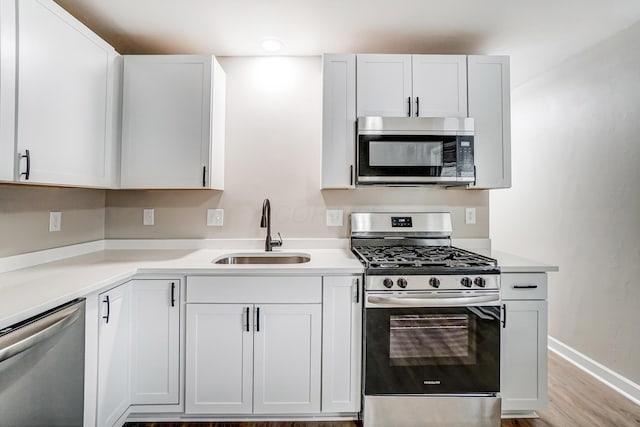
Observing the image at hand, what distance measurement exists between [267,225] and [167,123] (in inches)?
36.5

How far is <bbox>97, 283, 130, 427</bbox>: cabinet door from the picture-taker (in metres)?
1.52

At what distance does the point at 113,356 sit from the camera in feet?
5.28

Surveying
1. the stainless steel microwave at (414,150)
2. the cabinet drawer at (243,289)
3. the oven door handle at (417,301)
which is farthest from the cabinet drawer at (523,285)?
the cabinet drawer at (243,289)

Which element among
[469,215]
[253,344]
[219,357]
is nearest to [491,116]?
[469,215]

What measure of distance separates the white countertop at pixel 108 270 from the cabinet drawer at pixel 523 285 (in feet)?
2.72

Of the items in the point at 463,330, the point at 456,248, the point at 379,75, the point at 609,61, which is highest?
the point at 609,61

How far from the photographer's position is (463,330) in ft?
5.79

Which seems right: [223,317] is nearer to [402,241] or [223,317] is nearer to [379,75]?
[402,241]

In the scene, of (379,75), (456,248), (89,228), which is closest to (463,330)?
(456,248)

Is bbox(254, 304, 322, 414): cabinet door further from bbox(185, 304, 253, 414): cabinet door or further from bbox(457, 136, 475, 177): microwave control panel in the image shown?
bbox(457, 136, 475, 177): microwave control panel

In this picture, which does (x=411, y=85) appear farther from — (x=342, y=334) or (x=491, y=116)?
(x=342, y=334)

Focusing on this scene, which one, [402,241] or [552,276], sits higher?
[402,241]

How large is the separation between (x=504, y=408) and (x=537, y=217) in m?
1.87

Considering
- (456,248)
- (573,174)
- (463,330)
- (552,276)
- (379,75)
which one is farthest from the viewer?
(552,276)
